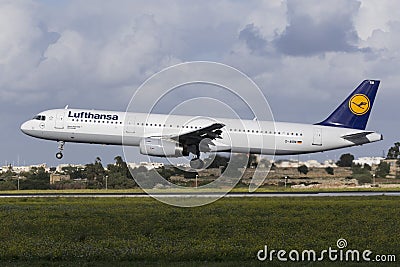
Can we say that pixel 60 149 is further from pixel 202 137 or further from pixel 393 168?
pixel 393 168

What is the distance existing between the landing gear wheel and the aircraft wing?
1616mm

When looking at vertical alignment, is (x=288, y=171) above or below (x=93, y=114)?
below

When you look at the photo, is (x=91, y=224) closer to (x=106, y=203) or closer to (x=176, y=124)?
(x=106, y=203)

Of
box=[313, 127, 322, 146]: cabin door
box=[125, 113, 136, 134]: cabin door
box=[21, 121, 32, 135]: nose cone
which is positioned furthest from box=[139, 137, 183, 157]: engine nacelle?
box=[313, 127, 322, 146]: cabin door

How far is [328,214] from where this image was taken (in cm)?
3225

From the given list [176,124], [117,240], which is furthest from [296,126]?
[117,240]

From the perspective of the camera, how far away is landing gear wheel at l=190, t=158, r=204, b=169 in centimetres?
4828

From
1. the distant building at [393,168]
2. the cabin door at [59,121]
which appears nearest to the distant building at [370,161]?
the distant building at [393,168]

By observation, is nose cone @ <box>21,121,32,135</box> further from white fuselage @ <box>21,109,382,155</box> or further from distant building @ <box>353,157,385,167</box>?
distant building @ <box>353,157,385,167</box>

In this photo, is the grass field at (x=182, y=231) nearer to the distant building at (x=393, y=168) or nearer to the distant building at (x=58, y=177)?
the distant building at (x=393, y=168)

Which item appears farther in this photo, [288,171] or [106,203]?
[288,171]

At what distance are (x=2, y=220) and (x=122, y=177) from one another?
42089 mm

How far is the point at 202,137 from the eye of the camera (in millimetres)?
51094

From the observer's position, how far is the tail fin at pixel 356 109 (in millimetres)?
59031
